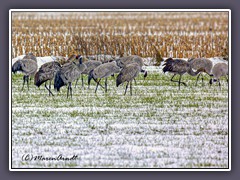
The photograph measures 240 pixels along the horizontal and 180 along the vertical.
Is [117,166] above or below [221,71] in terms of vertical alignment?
below

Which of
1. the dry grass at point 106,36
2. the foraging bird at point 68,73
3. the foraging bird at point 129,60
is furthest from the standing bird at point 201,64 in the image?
the foraging bird at point 68,73

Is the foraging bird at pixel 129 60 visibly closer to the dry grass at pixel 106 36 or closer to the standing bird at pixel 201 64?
the dry grass at pixel 106 36

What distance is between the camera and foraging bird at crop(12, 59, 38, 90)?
422 inches

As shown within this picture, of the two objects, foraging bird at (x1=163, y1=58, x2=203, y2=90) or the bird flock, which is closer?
the bird flock

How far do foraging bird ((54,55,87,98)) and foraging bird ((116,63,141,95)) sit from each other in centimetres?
54

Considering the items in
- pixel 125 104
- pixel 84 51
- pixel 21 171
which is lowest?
pixel 21 171

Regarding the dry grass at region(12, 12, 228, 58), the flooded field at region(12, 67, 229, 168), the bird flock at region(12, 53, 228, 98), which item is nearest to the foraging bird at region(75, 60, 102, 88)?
the bird flock at region(12, 53, 228, 98)

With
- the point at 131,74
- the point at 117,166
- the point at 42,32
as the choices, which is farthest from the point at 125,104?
the point at 42,32

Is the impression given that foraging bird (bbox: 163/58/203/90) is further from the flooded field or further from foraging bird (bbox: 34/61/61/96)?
foraging bird (bbox: 34/61/61/96)

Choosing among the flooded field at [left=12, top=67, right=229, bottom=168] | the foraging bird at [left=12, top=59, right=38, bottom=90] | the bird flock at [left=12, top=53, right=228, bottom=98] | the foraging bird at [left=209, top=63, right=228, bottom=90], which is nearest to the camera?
the flooded field at [left=12, top=67, right=229, bottom=168]

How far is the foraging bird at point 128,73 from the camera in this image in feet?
36.4
